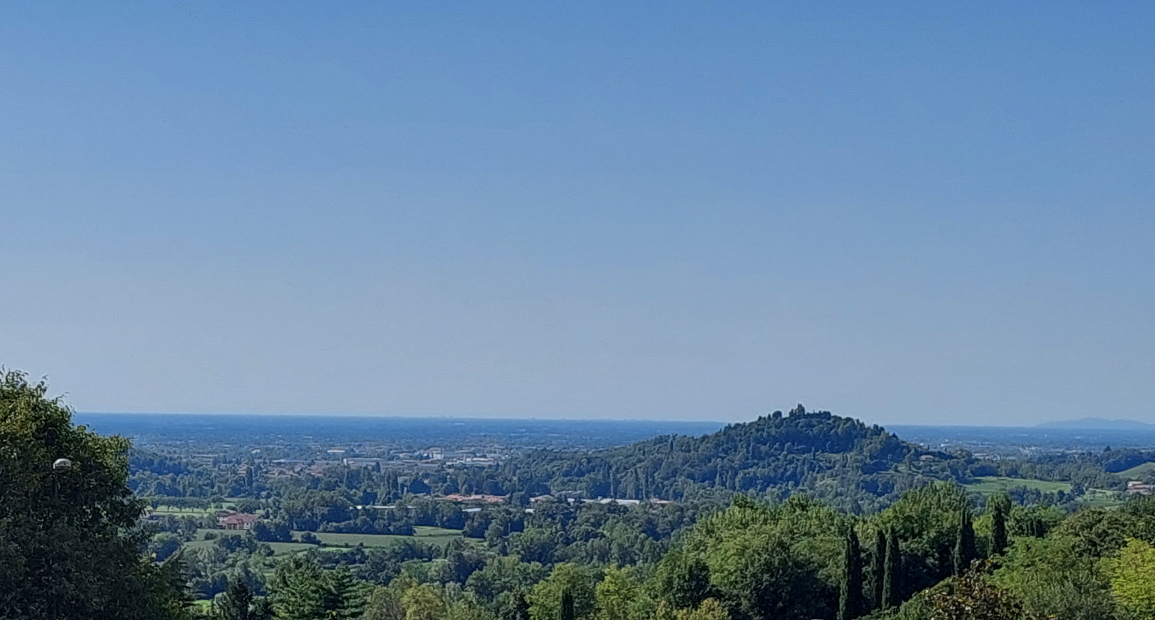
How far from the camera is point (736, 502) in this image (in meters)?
80.9

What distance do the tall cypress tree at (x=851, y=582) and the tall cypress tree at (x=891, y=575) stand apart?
1.24 meters

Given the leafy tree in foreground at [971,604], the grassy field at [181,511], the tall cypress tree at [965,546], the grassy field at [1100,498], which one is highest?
the leafy tree in foreground at [971,604]

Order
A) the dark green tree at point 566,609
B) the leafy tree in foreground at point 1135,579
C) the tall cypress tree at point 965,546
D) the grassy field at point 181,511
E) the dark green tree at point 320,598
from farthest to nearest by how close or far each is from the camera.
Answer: the grassy field at point 181,511
the tall cypress tree at point 965,546
the dark green tree at point 566,609
the dark green tree at point 320,598
the leafy tree in foreground at point 1135,579

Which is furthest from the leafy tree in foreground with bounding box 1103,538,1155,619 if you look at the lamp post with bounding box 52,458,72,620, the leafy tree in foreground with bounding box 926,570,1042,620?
the lamp post with bounding box 52,458,72,620

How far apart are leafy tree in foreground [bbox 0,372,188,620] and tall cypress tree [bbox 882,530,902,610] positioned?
3380cm

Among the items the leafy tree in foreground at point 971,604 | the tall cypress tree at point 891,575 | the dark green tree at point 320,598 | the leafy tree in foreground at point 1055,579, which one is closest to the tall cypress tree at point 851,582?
the tall cypress tree at point 891,575

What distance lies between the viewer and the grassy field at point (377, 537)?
492 ft

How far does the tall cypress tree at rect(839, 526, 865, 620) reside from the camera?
5781cm

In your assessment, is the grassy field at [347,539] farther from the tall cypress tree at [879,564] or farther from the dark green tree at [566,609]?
the tall cypress tree at [879,564]

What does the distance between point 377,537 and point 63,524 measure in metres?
130

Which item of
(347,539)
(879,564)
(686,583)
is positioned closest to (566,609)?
(686,583)

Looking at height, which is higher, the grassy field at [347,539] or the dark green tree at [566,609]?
the dark green tree at [566,609]

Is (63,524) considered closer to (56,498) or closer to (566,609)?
(56,498)

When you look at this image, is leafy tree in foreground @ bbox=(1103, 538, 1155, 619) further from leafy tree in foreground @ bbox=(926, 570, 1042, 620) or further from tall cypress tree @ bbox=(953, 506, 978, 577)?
leafy tree in foreground @ bbox=(926, 570, 1042, 620)
